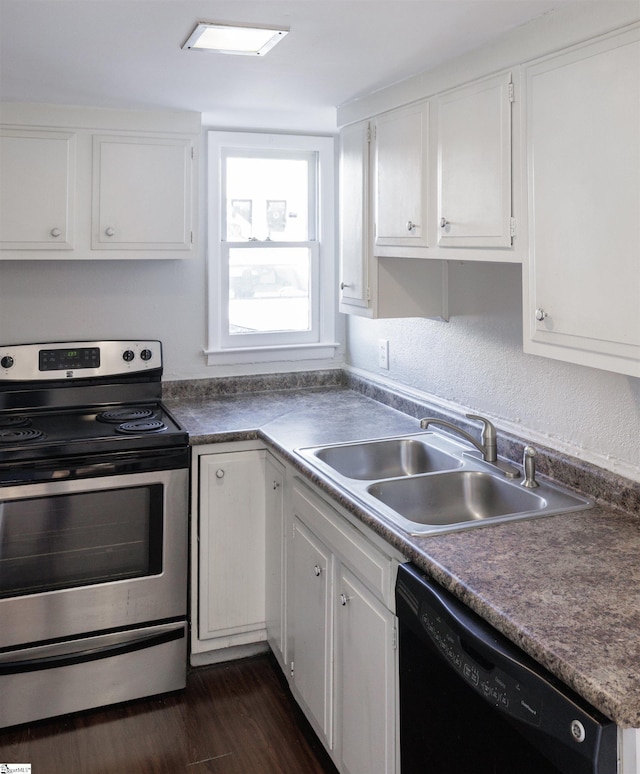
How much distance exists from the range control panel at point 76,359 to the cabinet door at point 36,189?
0.46 m

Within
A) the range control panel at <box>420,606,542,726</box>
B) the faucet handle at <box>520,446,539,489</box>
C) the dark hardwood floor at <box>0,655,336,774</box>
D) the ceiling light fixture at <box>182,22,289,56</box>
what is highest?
the ceiling light fixture at <box>182,22,289,56</box>

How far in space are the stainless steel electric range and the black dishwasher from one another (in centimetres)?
121

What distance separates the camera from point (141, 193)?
9.71ft

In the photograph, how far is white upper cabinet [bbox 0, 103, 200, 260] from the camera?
279 cm

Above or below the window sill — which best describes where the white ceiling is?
above

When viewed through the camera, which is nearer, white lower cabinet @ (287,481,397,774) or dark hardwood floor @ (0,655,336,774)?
white lower cabinet @ (287,481,397,774)

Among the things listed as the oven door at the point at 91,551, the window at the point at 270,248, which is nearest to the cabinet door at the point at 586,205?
the oven door at the point at 91,551

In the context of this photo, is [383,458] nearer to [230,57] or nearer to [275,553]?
[275,553]

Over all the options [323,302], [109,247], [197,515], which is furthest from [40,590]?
[323,302]

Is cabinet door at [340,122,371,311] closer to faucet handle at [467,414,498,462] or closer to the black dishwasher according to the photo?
faucet handle at [467,414,498,462]

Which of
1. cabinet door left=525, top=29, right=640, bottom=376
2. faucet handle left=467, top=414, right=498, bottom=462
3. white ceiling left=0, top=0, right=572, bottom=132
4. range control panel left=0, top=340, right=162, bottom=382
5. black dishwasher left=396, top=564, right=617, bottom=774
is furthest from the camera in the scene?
range control panel left=0, top=340, right=162, bottom=382

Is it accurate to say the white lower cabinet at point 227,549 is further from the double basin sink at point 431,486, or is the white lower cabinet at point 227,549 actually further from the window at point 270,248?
the window at point 270,248

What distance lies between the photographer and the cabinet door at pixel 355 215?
2.73 metres

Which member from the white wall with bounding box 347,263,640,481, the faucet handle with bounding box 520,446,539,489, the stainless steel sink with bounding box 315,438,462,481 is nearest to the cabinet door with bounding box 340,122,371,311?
the white wall with bounding box 347,263,640,481
